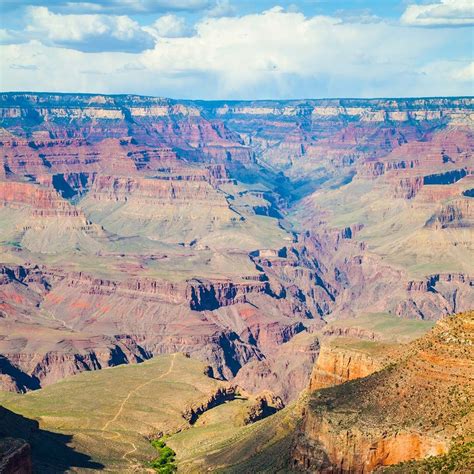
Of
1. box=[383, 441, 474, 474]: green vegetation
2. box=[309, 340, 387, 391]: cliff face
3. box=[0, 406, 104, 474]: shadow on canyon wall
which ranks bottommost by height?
box=[0, 406, 104, 474]: shadow on canyon wall

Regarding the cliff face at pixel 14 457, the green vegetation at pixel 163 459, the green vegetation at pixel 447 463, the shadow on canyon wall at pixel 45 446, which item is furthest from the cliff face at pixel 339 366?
the cliff face at pixel 14 457

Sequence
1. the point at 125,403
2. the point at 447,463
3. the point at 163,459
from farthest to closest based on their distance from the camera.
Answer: the point at 125,403 → the point at 163,459 → the point at 447,463

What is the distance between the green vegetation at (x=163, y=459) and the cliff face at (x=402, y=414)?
104 ft

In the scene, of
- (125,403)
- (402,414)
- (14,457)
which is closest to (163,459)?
(125,403)

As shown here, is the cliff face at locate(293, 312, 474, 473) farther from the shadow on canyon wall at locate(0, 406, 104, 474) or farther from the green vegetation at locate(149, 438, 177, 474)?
the green vegetation at locate(149, 438, 177, 474)

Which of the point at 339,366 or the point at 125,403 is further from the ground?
the point at 339,366

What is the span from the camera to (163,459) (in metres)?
116

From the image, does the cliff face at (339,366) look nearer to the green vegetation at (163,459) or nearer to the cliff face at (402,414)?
the cliff face at (402,414)

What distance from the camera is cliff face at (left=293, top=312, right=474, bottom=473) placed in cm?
7350

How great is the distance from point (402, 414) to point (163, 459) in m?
46.1

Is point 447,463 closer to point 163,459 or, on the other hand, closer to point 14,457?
point 14,457

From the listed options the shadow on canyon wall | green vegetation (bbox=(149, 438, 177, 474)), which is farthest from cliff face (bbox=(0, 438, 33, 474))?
green vegetation (bbox=(149, 438, 177, 474))

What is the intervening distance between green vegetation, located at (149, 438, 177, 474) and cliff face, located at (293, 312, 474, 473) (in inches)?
1243

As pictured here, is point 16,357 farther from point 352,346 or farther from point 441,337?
point 441,337
